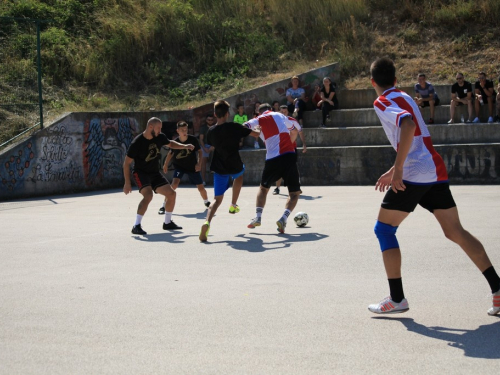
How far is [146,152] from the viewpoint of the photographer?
36.6ft

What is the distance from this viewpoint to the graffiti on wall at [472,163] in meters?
17.8

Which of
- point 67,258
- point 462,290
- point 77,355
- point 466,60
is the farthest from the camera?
point 466,60

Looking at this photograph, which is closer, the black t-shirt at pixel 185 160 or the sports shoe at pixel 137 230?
the sports shoe at pixel 137 230

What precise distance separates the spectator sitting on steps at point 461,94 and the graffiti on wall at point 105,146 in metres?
9.40

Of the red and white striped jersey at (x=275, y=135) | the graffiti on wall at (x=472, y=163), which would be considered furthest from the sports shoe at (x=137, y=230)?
the graffiti on wall at (x=472, y=163)

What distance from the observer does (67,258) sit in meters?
8.77

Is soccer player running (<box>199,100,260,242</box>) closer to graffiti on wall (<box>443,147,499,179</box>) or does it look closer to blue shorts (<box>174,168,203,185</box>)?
blue shorts (<box>174,168,203,185</box>)

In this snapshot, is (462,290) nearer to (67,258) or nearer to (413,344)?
(413,344)

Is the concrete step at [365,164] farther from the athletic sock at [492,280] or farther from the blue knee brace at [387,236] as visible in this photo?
the blue knee brace at [387,236]

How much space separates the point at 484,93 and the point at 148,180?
1173cm

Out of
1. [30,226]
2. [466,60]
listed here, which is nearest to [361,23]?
[466,60]

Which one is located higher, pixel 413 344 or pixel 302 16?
pixel 302 16

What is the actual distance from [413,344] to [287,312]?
4.12 ft

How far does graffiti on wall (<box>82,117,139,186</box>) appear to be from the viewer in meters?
20.4
